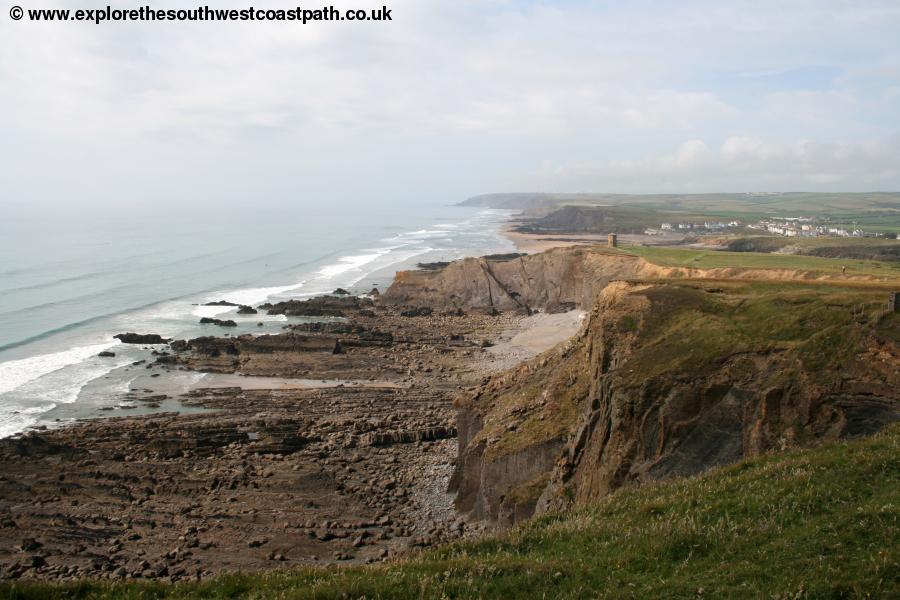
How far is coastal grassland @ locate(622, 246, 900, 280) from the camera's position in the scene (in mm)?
40438

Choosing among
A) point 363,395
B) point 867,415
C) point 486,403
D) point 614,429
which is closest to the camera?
point 867,415

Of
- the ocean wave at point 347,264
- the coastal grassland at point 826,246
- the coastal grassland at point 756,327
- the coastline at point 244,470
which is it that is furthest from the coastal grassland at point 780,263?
the ocean wave at point 347,264

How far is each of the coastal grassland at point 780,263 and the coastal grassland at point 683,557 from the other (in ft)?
88.2

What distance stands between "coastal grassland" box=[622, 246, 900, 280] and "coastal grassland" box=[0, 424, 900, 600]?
88.2ft

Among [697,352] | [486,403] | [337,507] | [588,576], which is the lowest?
[337,507]

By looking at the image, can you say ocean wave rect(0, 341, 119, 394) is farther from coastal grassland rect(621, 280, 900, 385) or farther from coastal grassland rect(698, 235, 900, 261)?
coastal grassland rect(698, 235, 900, 261)

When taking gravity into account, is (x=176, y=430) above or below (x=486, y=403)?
below

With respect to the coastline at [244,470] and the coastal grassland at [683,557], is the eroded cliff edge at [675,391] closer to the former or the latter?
the coastline at [244,470]

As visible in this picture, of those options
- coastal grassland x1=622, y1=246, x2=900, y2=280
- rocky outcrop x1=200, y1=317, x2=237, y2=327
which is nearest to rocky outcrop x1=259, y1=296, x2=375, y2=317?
rocky outcrop x1=200, y1=317, x2=237, y2=327

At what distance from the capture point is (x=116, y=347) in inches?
2162

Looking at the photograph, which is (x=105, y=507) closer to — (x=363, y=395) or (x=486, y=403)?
(x=486, y=403)

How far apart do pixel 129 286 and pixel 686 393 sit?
77.1 m

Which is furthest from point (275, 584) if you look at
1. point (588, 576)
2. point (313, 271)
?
point (313, 271)

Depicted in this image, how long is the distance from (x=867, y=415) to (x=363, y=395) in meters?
28.6
